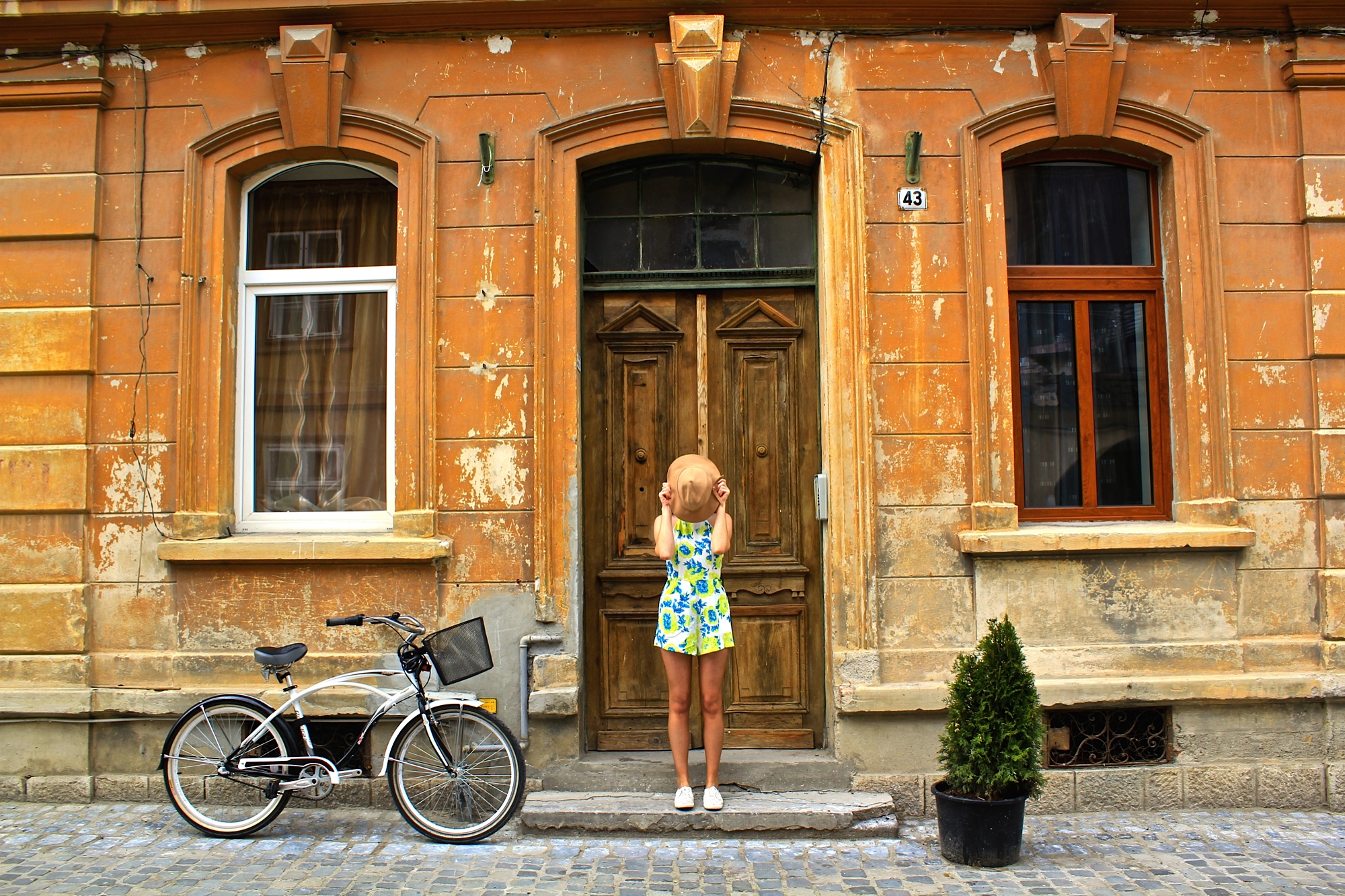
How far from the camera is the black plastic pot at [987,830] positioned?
166 inches

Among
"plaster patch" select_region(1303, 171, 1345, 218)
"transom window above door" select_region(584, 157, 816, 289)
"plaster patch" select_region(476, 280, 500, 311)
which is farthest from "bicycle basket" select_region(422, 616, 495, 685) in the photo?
"plaster patch" select_region(1303, 171, 1345, 218)

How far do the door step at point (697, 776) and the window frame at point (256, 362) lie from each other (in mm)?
1799

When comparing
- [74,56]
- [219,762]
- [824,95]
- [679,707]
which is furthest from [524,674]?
[74,56]

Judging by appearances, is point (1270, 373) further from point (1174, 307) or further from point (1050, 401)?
point (1050, 401)

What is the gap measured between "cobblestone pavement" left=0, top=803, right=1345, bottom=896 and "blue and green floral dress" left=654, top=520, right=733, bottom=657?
0.99 meters

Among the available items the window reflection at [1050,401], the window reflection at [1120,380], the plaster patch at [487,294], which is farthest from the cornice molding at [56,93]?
the window reflection at [1120,380]

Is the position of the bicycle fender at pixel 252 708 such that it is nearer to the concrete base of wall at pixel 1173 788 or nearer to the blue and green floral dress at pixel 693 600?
the blue and green floral dress at pixel 693 600

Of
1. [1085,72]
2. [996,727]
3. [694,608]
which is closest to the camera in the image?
[996,727]

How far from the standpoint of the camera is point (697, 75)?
17.1ft

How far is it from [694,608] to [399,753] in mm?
1646

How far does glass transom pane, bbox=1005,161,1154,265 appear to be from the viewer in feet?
18.5

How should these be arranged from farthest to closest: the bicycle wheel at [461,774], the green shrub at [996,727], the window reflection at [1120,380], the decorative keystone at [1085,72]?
the window reflection at [1120,380] < the decorative keystone at [1085,72] < the bicycle wheel at [461,774] < the green shrub at [996,727]

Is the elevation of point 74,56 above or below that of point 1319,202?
above

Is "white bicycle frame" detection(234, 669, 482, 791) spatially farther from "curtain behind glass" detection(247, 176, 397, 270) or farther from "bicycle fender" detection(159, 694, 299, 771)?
"curtain behind glass" detection(247, 176, 397, 270)
